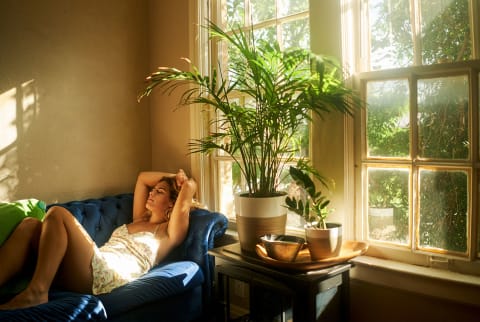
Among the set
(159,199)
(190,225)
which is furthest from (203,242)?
(159,199)

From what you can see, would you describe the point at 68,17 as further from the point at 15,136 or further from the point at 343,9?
the point at 343,9

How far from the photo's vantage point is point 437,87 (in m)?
2.02

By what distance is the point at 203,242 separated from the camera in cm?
269

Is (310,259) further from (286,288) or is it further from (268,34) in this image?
(268,34)

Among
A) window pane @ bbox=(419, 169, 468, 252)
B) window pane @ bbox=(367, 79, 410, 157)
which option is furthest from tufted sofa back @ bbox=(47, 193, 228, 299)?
window pane @ bbox=(419, 169, 468, 252)

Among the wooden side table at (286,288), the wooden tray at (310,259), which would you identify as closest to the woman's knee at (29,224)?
the wooden side table at (286,288)

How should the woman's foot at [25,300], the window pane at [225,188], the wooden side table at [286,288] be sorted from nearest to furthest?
the wooden side table at [286,288], the woman's foot at [25,300], the window pane at [225,188]

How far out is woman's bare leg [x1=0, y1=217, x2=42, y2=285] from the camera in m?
2.22

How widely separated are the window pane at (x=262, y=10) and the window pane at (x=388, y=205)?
1.26 meters

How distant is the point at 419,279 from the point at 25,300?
6.34ft

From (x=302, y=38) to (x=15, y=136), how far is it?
6.77ft

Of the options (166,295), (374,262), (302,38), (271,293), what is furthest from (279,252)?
(302,38)

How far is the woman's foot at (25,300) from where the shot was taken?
196 centimetres

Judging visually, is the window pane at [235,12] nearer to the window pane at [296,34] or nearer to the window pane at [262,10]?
the window pane at [262,10]
